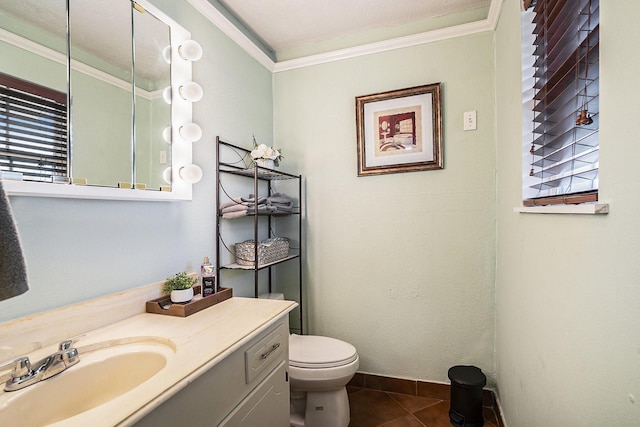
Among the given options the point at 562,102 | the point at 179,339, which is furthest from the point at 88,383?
the point at 562,102

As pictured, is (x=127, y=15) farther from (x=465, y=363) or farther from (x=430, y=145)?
(x=465, y=363)

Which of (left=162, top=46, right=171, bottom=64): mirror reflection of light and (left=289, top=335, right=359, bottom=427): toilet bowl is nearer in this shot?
(left=162, top=46, right=171, bottom=64): mirror reflection of light

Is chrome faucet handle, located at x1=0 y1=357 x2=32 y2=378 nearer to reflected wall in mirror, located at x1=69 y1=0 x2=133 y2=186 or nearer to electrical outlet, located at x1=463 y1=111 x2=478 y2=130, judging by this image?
reflected wall in mirror, located at x1=69 y1=0 x2=133 y2=186

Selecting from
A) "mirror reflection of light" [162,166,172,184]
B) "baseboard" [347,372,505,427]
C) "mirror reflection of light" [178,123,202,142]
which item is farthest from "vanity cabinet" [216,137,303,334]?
"baseboard" [347,372,505,427]

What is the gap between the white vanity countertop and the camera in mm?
594

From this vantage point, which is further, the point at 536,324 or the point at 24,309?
the point at 536,324

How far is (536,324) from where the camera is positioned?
1062mm

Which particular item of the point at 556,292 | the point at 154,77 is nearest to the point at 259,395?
the point at 556,292

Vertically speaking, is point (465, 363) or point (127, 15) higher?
point (127, 15)

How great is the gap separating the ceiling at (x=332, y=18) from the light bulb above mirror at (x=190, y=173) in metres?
0.96

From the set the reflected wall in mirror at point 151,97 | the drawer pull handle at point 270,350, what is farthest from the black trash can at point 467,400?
the reflected wall in mirror at point 151,97

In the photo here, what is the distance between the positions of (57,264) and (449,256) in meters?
1.89

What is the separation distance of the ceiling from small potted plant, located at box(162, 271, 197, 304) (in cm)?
148

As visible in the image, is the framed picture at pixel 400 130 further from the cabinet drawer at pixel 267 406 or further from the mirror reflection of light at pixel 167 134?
the cabinet drawer at pixel 267 406
